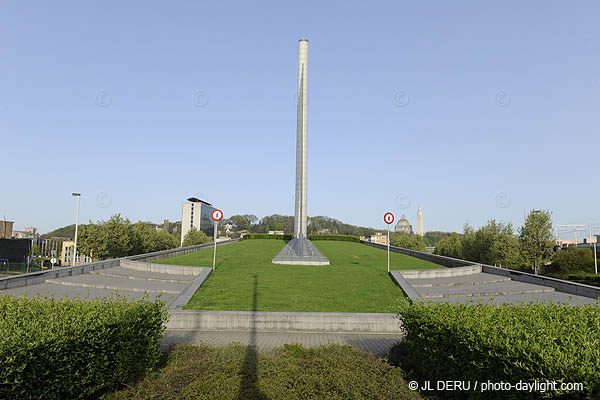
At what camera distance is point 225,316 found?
10.6 m

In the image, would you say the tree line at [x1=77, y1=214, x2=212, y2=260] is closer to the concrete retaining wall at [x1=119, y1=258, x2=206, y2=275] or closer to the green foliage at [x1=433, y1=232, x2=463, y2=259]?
the concrete retaining wall at [x1=119, y1=258, x2=206, y2=275]

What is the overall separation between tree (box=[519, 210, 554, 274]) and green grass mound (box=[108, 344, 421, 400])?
90.6ft

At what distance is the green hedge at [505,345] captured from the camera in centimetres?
382

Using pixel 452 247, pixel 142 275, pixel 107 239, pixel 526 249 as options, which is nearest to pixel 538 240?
pixel 526 249

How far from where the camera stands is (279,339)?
9.65m

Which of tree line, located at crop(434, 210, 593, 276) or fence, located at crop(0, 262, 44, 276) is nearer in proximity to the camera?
tree line, located at crop(434, 210, 593, 276)

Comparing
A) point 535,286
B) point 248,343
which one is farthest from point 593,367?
point 535,286

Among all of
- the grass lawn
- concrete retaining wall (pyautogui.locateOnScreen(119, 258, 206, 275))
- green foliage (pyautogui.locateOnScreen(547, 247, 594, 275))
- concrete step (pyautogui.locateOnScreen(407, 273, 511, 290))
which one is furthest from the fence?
green foliage (pyautogui.locateOnScreen(547, 247, 594, 275))

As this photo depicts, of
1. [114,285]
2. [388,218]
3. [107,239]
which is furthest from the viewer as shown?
[107,239]

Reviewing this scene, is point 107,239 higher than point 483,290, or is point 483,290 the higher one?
point 107,239

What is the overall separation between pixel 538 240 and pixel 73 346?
1284 inches

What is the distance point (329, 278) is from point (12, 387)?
12796 mm

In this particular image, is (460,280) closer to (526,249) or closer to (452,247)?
(526,249)

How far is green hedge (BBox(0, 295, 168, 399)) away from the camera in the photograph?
4.25 metres
